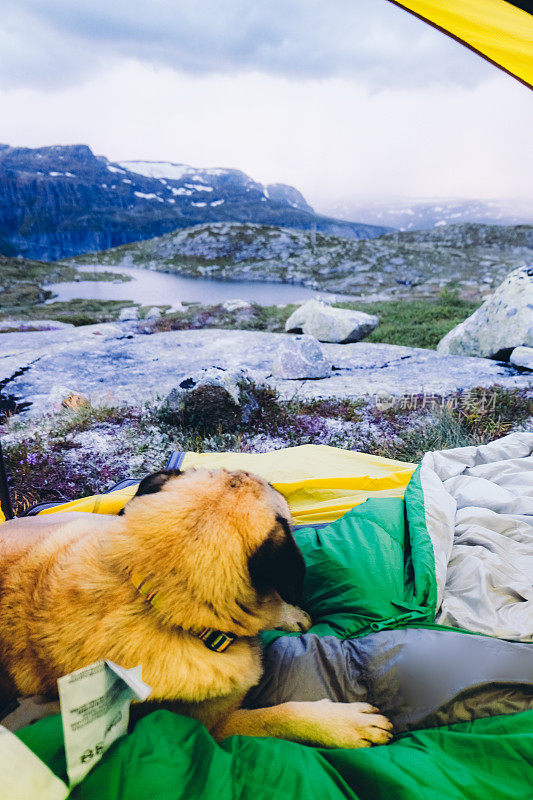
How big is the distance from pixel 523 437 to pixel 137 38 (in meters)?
5.65

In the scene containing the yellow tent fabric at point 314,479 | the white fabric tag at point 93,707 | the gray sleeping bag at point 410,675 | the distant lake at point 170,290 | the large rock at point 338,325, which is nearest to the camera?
the white fabric tag at point 93,707

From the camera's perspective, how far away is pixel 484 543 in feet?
7.22

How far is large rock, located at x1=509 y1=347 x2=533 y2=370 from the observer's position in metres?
7.13

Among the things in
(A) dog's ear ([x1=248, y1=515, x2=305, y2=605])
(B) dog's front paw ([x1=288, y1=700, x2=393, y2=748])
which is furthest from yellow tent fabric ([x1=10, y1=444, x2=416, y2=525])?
(B) dog's front paw ([x1=288, y1=700, x2=393, y2=748])

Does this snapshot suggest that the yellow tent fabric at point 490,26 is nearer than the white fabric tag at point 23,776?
No

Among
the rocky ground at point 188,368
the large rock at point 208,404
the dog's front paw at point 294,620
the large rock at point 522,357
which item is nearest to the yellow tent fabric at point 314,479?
the dog's front paw at point 294,620

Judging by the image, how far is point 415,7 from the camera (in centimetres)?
203

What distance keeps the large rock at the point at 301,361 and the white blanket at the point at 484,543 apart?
4.25 metres

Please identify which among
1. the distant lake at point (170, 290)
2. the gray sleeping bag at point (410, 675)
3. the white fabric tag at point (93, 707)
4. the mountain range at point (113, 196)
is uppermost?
the mountain range at point (113, 196)

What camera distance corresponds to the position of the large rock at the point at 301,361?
7141 mm

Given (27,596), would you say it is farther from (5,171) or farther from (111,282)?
(5,171)

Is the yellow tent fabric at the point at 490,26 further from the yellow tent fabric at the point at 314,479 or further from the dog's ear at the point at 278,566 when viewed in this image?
the yellow tent fabric at the point at 314,479

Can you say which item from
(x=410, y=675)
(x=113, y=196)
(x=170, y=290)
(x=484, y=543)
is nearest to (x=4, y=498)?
(x=410, y=675)

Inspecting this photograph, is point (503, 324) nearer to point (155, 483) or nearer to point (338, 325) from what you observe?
point (338, 325)
